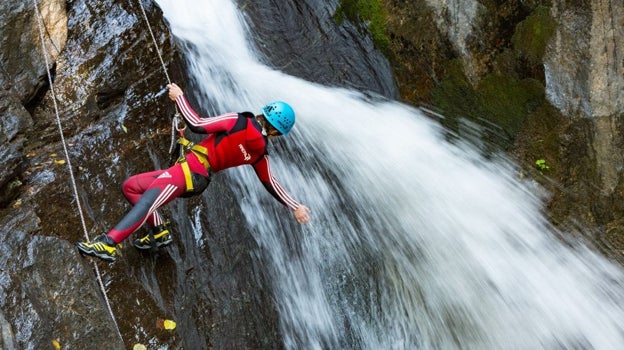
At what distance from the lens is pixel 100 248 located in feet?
13.7

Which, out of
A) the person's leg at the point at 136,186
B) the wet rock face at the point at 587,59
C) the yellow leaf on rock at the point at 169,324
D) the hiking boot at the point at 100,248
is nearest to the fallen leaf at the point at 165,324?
the yellow leaf on rock at the point at 169,324

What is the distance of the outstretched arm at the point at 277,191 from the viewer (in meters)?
5.05

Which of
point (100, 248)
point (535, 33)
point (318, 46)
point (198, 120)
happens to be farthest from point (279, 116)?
point (535, 33)

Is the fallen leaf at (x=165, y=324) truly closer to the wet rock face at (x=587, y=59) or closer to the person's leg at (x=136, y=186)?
the person's leg at (x=136, y=186)

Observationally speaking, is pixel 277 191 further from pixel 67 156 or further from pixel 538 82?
pixel 538 82

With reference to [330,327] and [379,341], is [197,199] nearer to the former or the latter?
[330,327]

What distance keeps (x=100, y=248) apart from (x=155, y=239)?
93 centimetres

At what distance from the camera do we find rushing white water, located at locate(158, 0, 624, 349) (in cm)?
597

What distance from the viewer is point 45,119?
597 centimetres

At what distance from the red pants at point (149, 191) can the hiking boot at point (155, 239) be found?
0.45 m

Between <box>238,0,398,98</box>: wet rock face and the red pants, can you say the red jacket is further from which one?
<box>238,0,398,98</box>: wet rock face

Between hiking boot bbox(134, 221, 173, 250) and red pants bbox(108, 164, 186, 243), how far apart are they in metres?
0.45

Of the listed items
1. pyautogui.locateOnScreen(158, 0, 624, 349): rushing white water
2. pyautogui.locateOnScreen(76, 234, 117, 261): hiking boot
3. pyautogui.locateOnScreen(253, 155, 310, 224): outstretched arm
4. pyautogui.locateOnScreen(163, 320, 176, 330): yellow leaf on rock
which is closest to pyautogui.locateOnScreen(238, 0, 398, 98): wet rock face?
pyautogui.locateOnScreen(158, 0, 624, 349): rushing white water

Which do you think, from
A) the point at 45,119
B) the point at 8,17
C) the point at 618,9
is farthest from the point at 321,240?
the point at 618,9
